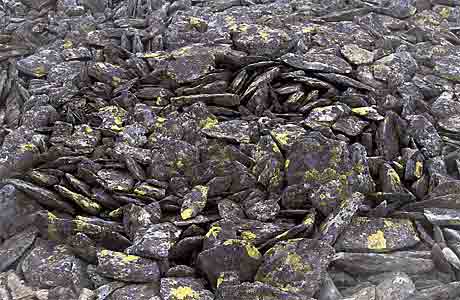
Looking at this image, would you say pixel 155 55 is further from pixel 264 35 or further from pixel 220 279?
pixel 220 279

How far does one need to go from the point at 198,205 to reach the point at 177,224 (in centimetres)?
40

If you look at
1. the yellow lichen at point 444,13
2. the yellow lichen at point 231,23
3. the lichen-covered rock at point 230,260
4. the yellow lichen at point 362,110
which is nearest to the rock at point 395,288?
the lichen-covered rock at point 230,260

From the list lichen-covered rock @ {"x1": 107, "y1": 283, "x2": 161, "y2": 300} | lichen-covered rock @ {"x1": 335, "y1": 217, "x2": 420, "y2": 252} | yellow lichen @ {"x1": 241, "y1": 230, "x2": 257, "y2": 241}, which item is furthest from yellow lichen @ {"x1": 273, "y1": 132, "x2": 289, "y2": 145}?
lichen-covered rock @ {"x1": 107, "y1": 283, "x2": 161, "y2": 300}

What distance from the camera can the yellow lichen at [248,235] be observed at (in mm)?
6664

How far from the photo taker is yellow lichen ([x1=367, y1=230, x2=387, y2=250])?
6680 mm

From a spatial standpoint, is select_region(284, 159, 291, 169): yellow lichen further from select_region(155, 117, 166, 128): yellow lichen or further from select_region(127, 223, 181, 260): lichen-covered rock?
select_region(155, 117, 166, 128): yellow lichen

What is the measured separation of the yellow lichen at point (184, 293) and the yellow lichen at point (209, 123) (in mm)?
2946

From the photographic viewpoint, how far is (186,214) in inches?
275

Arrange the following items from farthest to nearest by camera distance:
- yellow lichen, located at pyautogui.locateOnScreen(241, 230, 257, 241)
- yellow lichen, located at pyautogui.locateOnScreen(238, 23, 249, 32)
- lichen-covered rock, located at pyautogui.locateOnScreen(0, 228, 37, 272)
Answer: yellow lichen, located at pyautogui.locateOnScreen(238, 23, 249, 32) < lichen-covered rock, located at pyautogui.locateOnScreen(0, 228, 37, 272) < yellow lichen, located at pyautogui.locateOnScreen(241, 230, 257, 241)

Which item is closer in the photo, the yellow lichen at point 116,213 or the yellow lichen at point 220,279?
the yellow lichen at point 220,279

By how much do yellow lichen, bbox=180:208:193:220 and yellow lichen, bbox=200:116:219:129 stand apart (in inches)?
69.8

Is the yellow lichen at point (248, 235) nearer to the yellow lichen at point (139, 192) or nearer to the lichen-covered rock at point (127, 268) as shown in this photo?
the lichen-covered rock at point (127, 268)

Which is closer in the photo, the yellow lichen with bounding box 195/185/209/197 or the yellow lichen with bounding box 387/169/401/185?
the yellow lichen with bounding box 195/185/209/197

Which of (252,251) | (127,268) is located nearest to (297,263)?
(252,251)
